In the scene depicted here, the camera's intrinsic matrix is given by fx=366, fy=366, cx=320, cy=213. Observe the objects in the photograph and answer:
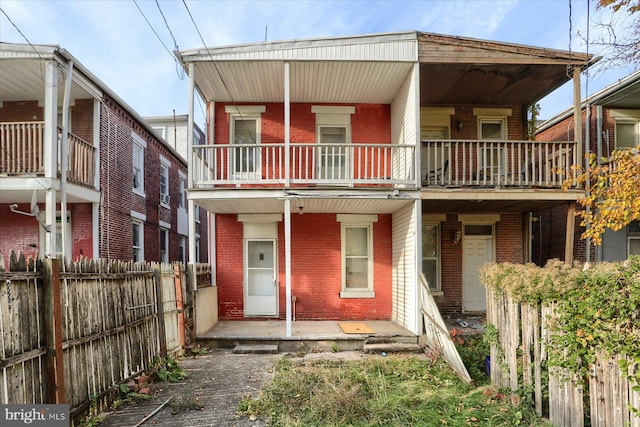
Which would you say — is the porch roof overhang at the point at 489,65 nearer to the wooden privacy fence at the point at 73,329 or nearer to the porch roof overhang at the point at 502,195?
the porch roof overhang at the point at 502,195

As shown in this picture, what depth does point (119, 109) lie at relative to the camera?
11.0 meters

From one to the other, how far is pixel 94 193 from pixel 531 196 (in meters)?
10.7

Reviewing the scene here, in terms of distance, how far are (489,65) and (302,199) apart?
16.7 ft

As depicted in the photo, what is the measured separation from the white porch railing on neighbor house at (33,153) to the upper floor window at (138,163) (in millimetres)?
2288

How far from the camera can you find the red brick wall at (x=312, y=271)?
990 cm

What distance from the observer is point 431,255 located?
10.5m

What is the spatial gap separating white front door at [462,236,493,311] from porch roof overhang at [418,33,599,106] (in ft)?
13.6

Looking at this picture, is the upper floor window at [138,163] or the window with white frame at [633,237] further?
the upper floor window at [138,163]

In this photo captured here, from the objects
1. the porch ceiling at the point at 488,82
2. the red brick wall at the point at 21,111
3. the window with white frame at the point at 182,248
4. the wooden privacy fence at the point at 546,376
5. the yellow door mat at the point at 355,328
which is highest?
the porch ceiling at the point at 488,82

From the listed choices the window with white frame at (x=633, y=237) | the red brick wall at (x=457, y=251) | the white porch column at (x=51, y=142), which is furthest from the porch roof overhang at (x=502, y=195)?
the white porch column at (x=51, y=142)

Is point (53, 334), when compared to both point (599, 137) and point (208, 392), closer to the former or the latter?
point (208, 392)

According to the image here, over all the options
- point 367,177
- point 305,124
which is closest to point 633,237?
point 367,177

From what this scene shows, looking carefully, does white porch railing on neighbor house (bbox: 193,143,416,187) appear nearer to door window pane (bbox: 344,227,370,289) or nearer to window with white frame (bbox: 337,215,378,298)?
window with white frame (bbox: 337,215,378,298)

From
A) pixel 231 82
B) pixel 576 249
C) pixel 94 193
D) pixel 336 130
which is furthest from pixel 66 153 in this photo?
pixel 576 249
